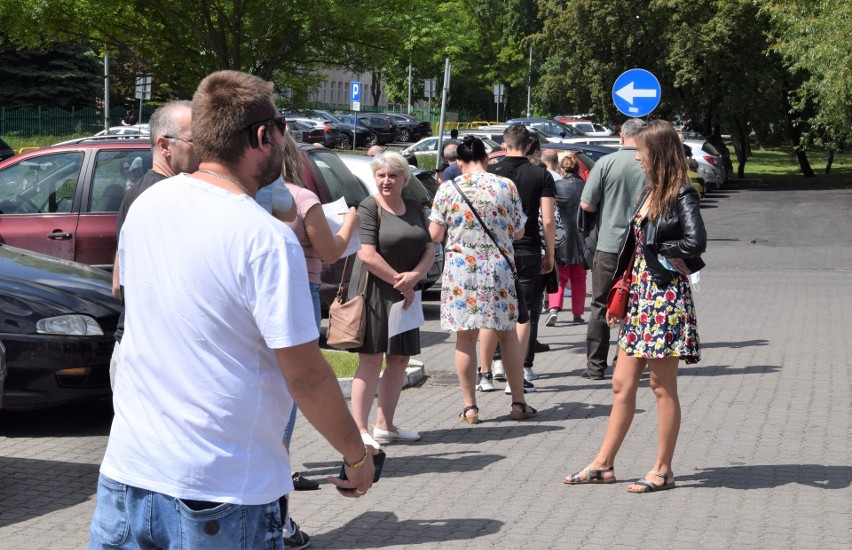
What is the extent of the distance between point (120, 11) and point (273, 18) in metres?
2.67

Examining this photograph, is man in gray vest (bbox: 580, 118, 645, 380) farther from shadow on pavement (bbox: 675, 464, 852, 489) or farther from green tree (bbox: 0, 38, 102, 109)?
green tree (bbox: 0, 38, 102, 109)

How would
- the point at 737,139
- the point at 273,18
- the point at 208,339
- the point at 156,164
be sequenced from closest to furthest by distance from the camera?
the point at 208,339, the point at 156,164, the point at 273,18, the point at 737,139

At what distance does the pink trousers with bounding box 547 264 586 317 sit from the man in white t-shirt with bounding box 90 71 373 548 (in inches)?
385

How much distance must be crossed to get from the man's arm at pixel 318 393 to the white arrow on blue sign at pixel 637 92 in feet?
47.7

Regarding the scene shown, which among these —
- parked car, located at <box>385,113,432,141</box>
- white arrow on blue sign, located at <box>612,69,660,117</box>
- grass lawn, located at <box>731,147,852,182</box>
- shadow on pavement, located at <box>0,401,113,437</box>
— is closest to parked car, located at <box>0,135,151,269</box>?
shadow on pavement, located at <box>0,401,113,437</box>

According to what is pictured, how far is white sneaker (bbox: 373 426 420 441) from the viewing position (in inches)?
287

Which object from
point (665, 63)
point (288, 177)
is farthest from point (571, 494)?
point (665, 63)

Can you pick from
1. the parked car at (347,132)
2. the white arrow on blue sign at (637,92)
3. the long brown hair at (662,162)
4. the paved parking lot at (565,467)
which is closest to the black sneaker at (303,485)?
the paved parking lot at (565,467)

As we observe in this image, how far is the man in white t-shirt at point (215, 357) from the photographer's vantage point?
2600 millimetres

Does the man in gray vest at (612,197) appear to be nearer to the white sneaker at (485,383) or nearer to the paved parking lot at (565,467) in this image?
the paved parking lot at (565,467)

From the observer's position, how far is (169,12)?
66.8 feet

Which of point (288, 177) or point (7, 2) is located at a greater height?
point (7, 2)

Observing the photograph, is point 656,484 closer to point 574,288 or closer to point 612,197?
point 612,197

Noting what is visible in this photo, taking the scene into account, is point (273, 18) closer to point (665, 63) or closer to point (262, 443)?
point (262, 443)
